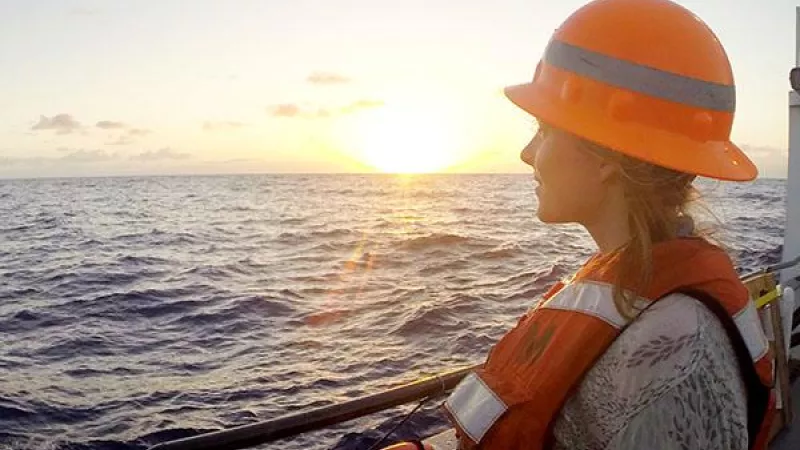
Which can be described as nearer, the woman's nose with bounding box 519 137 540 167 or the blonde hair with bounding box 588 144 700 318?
the blonde hair with bounding box 588 144 700 318

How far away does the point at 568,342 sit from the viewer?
161 centimetres

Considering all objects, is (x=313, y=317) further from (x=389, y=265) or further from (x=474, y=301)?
(x=389, y=265)

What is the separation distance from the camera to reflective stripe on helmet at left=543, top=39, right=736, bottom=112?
1.61 m

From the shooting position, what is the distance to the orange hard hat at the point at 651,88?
1.62 meters

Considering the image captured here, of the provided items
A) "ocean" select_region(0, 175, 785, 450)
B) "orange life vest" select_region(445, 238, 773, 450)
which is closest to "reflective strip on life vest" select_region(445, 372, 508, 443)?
"orange life vest" select_region(445, 238, 773, 450)

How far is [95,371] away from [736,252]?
1001 cm

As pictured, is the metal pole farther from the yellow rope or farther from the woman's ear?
the yellow rope

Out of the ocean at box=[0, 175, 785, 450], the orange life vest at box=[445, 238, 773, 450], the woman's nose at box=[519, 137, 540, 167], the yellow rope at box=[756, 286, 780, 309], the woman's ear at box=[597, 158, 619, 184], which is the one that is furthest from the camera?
the ocean at box=[0, 175, 785, 450]

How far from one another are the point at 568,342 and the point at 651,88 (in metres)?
0.59

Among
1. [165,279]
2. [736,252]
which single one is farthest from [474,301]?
[736,252]

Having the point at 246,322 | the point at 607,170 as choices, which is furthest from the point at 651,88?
the point at 246,322

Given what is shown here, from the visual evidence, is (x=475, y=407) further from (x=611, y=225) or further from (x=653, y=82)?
(x=653, y=82)

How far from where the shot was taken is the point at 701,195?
1841 millimetres

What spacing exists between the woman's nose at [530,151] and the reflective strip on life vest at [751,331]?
602mm
